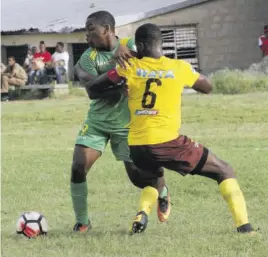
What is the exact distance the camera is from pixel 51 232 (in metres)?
7.78

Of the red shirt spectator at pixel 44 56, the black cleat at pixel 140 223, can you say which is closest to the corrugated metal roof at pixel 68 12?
the red shirt spectator at pixel 44 56

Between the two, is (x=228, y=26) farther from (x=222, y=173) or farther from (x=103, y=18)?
(x=222, y=173)

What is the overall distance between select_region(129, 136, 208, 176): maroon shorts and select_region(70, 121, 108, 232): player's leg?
863 mm

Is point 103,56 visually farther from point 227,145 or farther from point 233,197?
point 227,145

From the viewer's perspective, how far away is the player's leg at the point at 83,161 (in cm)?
766

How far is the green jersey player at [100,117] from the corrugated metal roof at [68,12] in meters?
20.4

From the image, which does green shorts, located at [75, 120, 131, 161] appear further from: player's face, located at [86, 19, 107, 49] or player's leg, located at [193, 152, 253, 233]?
player's leg, located at [193, 152, 253, 233]

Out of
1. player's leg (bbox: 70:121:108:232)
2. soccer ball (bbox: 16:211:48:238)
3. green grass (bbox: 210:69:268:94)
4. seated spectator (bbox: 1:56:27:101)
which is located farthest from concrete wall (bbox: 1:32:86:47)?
soccer ball (bbox: 16:211:48:238)

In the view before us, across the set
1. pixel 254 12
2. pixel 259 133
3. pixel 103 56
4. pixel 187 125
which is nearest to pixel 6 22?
A: pixel 254 12

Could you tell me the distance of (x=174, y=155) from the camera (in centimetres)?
677

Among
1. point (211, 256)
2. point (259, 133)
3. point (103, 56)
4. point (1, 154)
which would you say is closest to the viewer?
point (211, 256)

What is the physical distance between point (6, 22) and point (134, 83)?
2814 cm

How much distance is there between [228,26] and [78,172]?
71.1ft

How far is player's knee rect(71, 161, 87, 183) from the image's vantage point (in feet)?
25.1
